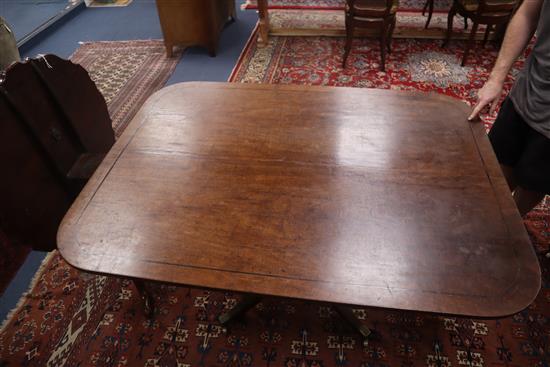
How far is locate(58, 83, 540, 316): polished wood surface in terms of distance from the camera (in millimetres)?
965

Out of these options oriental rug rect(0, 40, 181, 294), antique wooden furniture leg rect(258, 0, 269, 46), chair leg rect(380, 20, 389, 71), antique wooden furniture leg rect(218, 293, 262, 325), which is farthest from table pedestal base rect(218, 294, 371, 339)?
antique wooden furniture leg rect(258, 0, 269, 46)

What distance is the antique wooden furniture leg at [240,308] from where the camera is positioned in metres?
1.61

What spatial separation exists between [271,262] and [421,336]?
104cm

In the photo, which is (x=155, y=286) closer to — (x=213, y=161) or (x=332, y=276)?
(x=213, y=161)

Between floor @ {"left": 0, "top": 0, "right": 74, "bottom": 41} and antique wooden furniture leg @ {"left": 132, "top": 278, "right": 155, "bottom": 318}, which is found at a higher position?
floor @ {"left": 0, "top": 0, "right": 74, "bottom": 41}

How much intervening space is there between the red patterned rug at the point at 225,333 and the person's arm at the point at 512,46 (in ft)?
3.19

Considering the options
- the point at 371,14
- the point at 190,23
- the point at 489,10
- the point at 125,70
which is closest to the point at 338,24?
the point at 371,14

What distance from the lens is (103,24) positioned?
4.63m

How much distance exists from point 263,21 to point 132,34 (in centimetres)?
176

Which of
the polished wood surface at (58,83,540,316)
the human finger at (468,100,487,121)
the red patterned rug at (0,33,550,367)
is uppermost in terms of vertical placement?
the human finger at (468,100,487,121)

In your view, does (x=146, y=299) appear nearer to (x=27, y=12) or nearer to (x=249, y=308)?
(x=249, y=308)

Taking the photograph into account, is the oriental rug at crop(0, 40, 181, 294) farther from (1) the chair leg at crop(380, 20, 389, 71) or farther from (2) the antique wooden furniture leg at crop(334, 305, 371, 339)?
(2) the antique wooden furniture leg at crop(334, 305, 371, 339)

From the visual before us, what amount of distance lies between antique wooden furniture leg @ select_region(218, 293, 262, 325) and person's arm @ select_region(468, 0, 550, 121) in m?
1.25

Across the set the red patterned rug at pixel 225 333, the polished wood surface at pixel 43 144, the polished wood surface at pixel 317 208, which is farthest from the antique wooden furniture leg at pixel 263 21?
the red patterned rug at pixel 225 333
